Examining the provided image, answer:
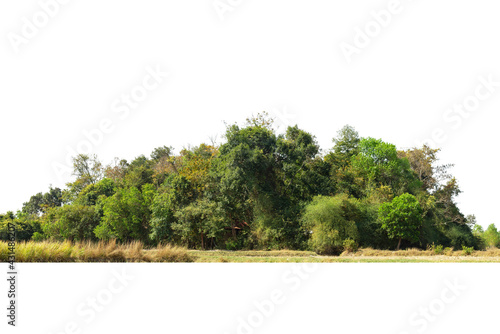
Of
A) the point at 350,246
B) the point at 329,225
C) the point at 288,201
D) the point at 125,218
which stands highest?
the point at 288,201

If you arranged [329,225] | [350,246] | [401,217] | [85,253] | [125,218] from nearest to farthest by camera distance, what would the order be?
[85,253] → [350,246] → [329,225] → [401,217] → [125,218]

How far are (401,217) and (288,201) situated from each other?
8826 millimetres

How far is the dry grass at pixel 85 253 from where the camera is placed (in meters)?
15.3

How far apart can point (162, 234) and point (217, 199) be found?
642 cm

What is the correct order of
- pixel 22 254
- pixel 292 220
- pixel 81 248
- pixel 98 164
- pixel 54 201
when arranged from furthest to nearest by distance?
pixel 54 201 → pixel 98 164 → pixel 292 220 → pixel 81 248 → pixel 22 254

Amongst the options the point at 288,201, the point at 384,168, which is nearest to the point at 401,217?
the point at 384,168

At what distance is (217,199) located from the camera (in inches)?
1277

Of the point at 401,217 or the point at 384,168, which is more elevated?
the point at 384,168

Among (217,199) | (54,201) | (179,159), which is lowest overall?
(54,201)

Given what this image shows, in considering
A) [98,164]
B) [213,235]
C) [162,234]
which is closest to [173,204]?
[162,234]

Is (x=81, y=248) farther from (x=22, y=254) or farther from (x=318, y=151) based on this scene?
(x=318, y=151)

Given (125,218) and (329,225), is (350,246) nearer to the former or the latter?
(329,225)

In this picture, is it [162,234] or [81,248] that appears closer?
[81,248]

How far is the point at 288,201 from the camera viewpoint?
106 ft
